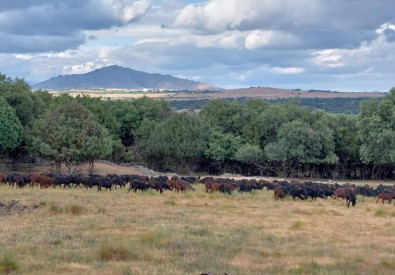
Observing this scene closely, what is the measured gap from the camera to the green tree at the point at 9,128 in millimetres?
53875

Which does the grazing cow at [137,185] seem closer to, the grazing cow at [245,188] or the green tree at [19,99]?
the grazing cow at [245,188]

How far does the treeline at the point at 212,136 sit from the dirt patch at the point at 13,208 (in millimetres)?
28852

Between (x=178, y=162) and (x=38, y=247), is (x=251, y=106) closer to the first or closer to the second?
(x=178, y=162)

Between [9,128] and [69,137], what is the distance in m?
5.96

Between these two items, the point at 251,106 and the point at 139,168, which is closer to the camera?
the point at 139,168

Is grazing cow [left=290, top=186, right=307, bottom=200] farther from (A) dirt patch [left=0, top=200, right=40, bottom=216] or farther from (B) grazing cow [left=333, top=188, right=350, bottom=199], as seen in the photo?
(A) dirt patch [left=0, top=200, right=40, bottom=216]

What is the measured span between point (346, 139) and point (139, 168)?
25.7 meters

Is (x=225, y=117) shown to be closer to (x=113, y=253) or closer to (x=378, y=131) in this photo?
(x=378, y=131)

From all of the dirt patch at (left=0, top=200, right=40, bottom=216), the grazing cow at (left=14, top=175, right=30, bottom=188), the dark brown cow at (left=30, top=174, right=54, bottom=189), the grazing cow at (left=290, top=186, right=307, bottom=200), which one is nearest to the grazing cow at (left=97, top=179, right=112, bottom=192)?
the dark brown cow at (left=30, top=174, right=54, bottom=189)

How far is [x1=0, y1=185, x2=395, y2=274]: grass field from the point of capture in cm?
1312

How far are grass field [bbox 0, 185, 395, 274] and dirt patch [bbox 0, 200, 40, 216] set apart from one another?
0.39m

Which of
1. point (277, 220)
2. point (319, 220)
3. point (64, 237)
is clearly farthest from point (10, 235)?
point (319, 220)

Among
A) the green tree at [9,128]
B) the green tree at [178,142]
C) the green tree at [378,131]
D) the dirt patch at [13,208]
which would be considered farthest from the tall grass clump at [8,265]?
the green tree at [178,142]

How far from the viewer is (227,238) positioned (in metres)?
17.0
